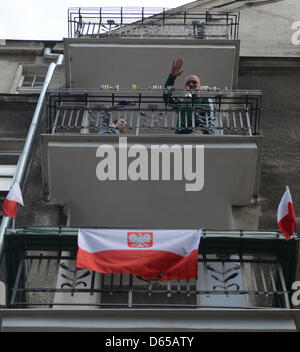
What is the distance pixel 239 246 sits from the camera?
12.5 meters

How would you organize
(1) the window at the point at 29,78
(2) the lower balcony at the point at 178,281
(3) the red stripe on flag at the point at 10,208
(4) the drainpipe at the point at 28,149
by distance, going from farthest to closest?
(1) the window at the point at 29,78 < (4) the drainpipe at the point at 28,149 < (3) the red stripe on flag at the point at 10,208 < (2) the lower balcony at the point at 178,281

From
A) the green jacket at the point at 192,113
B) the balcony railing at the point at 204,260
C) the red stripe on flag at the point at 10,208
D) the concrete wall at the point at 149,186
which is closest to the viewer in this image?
the balcony railing at the point at 204,260

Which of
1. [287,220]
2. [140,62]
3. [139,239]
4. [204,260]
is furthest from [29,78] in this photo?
[287,220]

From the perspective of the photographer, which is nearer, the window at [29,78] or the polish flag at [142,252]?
the polish flag at [142,252]

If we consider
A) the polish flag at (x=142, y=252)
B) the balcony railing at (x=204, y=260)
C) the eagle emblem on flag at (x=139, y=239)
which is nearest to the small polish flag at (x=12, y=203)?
the balcony railing at (x=204, y=260)

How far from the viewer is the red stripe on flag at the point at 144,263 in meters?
12.0

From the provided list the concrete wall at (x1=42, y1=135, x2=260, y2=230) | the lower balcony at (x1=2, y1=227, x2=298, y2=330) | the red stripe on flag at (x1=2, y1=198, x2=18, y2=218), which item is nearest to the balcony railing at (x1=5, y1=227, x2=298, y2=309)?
the lower balcony at (x1=2, y1=227, x2=298, y2=330)

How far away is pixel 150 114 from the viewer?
658 inches

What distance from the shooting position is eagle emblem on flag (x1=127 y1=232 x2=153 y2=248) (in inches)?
480

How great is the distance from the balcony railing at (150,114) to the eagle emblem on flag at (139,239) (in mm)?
3082

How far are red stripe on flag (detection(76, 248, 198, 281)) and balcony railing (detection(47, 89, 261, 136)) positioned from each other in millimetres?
3333

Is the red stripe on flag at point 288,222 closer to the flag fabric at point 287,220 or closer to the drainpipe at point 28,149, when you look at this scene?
the flag fabric at point 287,220
